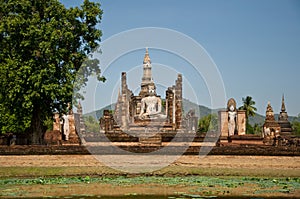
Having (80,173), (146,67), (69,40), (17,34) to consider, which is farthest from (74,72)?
(146,67)

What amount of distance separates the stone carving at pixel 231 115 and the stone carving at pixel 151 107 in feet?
18.6

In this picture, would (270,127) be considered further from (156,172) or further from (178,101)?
(156,172)

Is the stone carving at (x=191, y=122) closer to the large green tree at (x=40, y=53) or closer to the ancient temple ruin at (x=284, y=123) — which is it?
the ancient temple ruin at (x=284, y=123)

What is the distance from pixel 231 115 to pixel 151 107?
729 centimetres

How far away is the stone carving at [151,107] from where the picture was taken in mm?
41656

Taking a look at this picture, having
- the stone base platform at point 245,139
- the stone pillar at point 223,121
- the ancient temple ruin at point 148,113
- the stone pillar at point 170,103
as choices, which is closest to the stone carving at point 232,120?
the stone pillar at point 223,121

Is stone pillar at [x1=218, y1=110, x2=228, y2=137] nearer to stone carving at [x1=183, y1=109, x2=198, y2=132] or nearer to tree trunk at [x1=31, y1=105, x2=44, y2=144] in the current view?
stone carving at [x1=183, y1=109, x2=198, y2=132]

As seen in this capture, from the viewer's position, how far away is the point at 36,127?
1172 inches

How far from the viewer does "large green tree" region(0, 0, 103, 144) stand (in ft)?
90.0

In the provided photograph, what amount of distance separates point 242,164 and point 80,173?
6568 millimetres

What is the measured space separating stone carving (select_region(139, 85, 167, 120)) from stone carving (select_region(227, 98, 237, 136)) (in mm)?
5656

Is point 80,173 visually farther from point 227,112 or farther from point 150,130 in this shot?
point 227,112

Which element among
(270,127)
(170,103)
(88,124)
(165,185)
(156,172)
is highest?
(170,103)

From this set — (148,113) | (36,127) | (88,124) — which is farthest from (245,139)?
(88,124)
